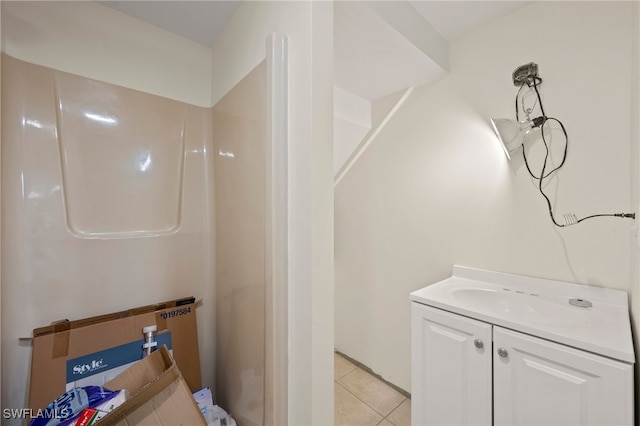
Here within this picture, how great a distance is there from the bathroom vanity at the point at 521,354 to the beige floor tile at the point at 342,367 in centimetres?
87

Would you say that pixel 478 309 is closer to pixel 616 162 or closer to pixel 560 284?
pixel 560 284

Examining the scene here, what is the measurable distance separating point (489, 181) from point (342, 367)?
1.87m

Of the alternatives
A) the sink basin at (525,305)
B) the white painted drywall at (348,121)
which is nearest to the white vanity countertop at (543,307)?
the sink basin at (525,305)

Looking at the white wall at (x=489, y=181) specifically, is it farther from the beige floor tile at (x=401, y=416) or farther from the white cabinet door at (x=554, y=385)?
the white cabinet door at (x=554, y=385)

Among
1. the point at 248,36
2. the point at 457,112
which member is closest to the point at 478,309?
Result: the point at 457,112

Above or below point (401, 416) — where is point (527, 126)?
above

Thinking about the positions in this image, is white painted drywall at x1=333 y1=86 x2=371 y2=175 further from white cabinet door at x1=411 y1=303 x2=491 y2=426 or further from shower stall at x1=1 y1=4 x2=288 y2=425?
white cabinet door at x1=411 y1=303 x2=491 y2=426

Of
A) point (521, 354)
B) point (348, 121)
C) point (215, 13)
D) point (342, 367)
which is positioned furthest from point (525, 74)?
point (342, 367)

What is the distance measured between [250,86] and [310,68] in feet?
1.27

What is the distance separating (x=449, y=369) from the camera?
1.25 m

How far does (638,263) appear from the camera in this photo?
3.13ft

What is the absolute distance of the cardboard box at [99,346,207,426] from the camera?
0.87 metres

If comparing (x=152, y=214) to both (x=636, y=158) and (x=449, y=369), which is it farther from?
(x=636, y=158)

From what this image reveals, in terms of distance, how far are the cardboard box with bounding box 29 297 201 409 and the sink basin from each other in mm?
1457
